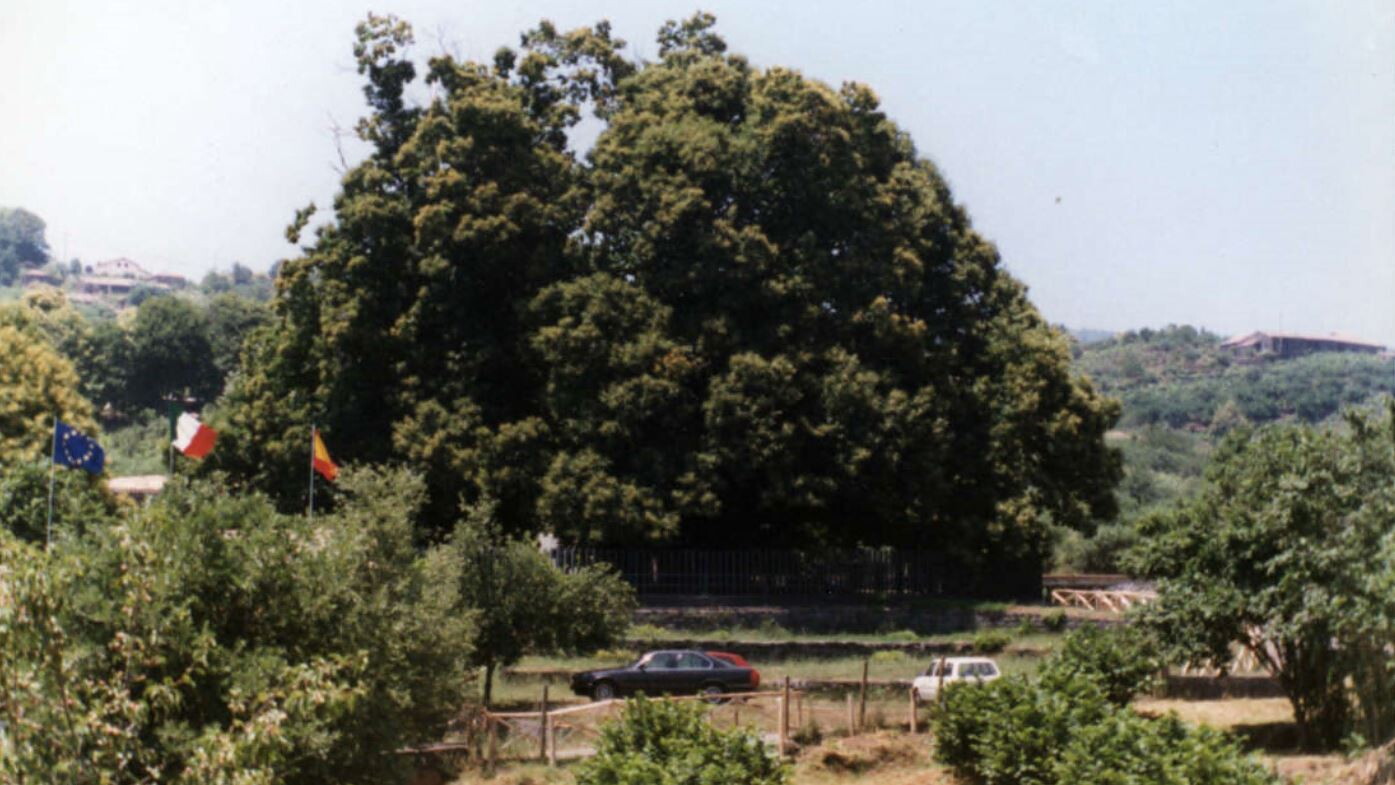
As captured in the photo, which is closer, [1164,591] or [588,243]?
[1164,591]

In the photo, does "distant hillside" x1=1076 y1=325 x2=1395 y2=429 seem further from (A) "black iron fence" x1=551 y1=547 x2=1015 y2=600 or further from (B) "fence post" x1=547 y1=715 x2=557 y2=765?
(B) "fence post" x1=547 y1=715 x2=557 y2=765

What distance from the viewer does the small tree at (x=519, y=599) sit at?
98.1ft

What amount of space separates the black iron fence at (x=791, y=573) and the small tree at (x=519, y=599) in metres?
8.53

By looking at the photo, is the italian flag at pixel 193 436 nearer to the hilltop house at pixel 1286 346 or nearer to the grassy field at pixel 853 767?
the grassy field at pixel 853 767

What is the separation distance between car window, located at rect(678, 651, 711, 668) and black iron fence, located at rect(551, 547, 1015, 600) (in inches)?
307

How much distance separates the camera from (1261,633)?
26094mm

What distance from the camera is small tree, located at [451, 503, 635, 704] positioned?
2989 cm

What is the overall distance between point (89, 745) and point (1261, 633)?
19300mm

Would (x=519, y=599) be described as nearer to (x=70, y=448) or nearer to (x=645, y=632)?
(x=645, y=632)

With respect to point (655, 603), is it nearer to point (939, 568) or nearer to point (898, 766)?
point (939, 568)

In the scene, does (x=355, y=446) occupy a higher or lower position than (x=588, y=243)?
lower

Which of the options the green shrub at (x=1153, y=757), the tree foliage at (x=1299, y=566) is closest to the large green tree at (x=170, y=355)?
the tree foliage at (x=1299, y=566)

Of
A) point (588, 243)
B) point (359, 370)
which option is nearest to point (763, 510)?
point (588, 243)

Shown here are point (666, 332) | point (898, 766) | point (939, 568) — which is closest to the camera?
point (898, 766)
